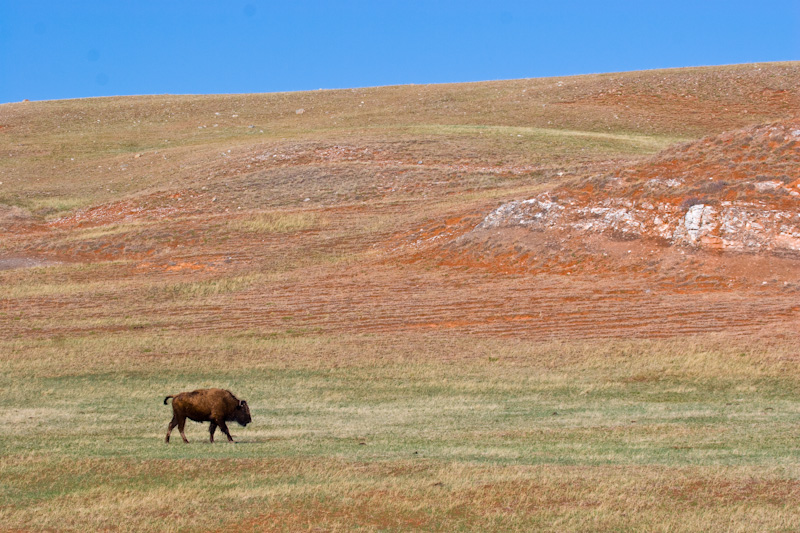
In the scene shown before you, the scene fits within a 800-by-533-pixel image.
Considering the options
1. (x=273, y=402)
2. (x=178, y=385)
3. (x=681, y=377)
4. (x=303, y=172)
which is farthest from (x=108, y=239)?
(x=681, y=377)

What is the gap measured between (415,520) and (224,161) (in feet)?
153

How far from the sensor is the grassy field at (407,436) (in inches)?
367

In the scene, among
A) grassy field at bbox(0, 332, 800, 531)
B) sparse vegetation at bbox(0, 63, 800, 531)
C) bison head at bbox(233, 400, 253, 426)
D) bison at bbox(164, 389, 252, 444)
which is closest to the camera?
grassy field at bbox(0, 332, 800, 531)

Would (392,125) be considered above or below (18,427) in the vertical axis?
above

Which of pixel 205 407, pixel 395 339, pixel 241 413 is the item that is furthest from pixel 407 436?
pixel 395 339

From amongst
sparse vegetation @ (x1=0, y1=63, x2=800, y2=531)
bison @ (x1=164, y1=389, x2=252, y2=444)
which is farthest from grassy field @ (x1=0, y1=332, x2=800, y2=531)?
bison @ (x1=164, y1=389, x2=252, y2=444)

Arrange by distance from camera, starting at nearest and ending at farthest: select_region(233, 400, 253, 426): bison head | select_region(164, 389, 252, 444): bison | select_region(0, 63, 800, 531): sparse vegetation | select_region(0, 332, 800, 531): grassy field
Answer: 1. select_region(0, 332, 800, 531): grassy field
2. select_region(0, 63, 800, 531): sparse vegetation
3. select_region(164, 389, 252, 444): bison
4. select_region(233, 400, 253, 426): bison head

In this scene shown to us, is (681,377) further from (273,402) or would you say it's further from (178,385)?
(178,385)

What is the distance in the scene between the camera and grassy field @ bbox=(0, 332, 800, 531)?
9320mm

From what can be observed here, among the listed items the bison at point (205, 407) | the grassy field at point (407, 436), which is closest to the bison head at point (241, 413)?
the bison at point (205, 407)

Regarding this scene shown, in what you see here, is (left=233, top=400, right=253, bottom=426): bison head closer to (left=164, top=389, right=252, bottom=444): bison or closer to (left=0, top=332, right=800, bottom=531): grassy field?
(left=164, top=389, right=252, bottom=444): bison

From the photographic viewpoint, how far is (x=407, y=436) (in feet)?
45.1

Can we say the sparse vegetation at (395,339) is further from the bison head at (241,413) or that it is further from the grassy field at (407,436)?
the bison head at (241,413)

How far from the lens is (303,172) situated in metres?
49.2
